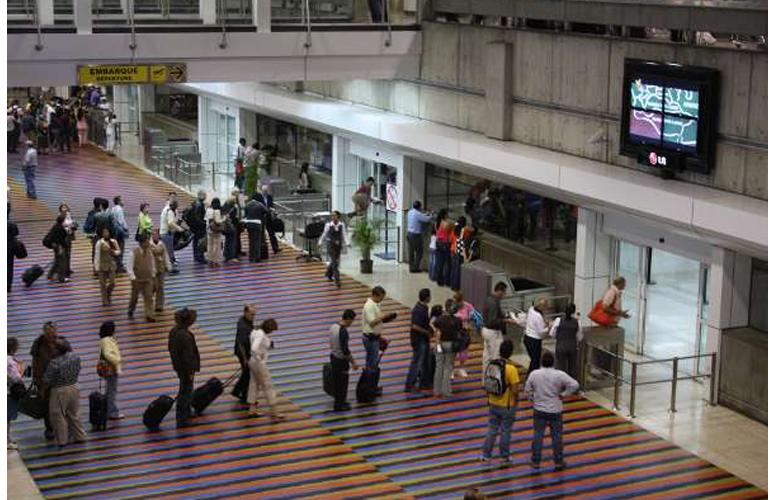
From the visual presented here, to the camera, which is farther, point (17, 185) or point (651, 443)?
point (17, 185)

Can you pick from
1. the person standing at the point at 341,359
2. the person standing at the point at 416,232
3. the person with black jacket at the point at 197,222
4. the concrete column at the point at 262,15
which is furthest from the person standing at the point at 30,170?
the person standing at the point at 341,359

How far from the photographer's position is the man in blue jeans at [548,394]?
520 inches

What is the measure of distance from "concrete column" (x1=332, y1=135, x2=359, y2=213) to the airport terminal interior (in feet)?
0.53

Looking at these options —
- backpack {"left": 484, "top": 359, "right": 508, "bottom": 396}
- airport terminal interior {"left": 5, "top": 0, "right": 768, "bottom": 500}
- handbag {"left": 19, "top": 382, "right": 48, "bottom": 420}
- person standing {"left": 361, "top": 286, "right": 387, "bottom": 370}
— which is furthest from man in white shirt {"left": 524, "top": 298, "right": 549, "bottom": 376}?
handbag {"left": 19, "top": 382, "right": 48, "bottom": 420}

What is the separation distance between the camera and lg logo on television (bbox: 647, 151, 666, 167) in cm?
1678

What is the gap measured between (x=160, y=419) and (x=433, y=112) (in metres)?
9.75

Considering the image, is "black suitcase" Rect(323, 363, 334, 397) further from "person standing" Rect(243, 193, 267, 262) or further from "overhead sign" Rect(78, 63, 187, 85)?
"person standing" Rect(243, 193, 267, 262)

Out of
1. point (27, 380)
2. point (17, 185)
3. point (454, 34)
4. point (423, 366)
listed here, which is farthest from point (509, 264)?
point (17, 185)

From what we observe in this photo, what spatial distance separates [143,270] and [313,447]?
5.91 m

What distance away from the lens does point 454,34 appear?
72.0ft

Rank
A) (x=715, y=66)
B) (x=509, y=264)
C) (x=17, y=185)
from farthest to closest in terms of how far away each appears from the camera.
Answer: (x=17, y=185) < (x=509, y=264) < (x=715, y=66)

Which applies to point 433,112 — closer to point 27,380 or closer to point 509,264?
point 509,264

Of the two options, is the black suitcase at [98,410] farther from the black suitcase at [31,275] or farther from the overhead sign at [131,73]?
the black suitcase at [31,275]

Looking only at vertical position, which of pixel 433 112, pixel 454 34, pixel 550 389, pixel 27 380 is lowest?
pixel 27 380
